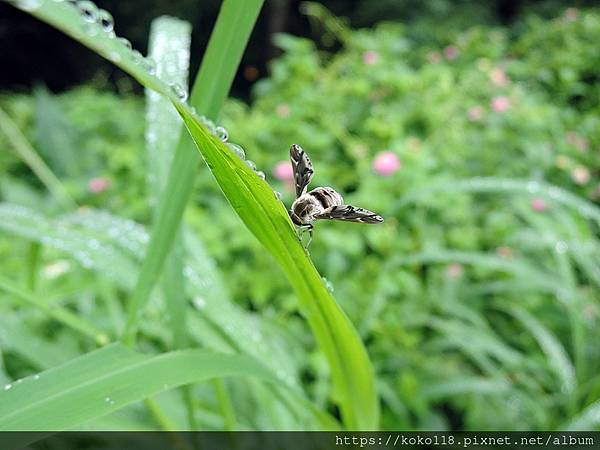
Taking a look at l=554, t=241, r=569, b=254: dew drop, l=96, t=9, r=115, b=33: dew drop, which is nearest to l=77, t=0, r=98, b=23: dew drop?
l=96, t=9, r=115, b=33: dew drop

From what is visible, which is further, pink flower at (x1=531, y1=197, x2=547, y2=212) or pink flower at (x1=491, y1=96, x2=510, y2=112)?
pink flower at (x1=491, y1=96, x2=510, y2=112)

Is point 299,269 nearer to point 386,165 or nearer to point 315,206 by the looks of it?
point 315,206

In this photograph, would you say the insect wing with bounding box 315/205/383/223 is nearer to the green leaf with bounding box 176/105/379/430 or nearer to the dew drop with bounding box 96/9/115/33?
the green leaf with bounding box 176/105/379/430

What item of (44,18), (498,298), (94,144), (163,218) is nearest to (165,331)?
(163,218)

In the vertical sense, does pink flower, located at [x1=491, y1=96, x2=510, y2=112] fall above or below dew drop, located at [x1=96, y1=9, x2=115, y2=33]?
above

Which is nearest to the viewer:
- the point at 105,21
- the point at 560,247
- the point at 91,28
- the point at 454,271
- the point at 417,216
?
→ the point at 91,28

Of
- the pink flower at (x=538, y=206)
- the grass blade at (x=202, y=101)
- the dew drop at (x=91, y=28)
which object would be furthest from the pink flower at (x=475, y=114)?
the dew drop at (x=91, y=28)

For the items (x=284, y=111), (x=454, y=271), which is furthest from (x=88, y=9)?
(x=284, y=111)
